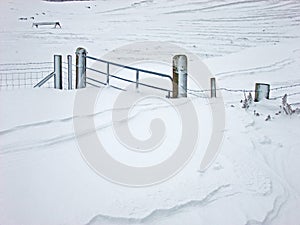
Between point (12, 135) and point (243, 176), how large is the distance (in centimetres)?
124

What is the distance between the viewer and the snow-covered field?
4.93 ft

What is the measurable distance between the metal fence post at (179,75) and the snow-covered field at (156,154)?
217 mm

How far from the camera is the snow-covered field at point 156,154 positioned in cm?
150

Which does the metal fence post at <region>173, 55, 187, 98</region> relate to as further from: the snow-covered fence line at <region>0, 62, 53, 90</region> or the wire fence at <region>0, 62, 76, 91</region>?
the snow-covered fence line at <region>0, 62, 53, 90</region>

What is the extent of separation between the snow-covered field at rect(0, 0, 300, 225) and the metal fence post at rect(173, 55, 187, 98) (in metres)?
0.22

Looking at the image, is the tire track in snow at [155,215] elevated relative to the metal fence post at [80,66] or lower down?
lower down

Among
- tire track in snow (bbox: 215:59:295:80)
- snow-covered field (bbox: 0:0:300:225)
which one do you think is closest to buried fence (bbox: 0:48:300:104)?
snow-covered field (bbox: 0:0:300:225)

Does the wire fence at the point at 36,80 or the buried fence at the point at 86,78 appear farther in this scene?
the wire fence at the point at 36,80

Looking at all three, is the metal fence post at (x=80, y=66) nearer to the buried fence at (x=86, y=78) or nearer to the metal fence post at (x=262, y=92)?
the buried fence at (x=86, y=78)

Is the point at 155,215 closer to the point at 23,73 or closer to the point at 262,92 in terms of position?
the point at 262,92

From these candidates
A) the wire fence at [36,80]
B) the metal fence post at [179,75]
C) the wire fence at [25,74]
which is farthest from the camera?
the wire fence at [25,74]

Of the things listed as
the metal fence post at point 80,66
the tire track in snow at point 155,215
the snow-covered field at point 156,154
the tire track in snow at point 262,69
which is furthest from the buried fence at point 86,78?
the tire track in snow at point 155,215

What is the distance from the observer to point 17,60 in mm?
5449

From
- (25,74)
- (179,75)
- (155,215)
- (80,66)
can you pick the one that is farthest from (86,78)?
(155,215)
